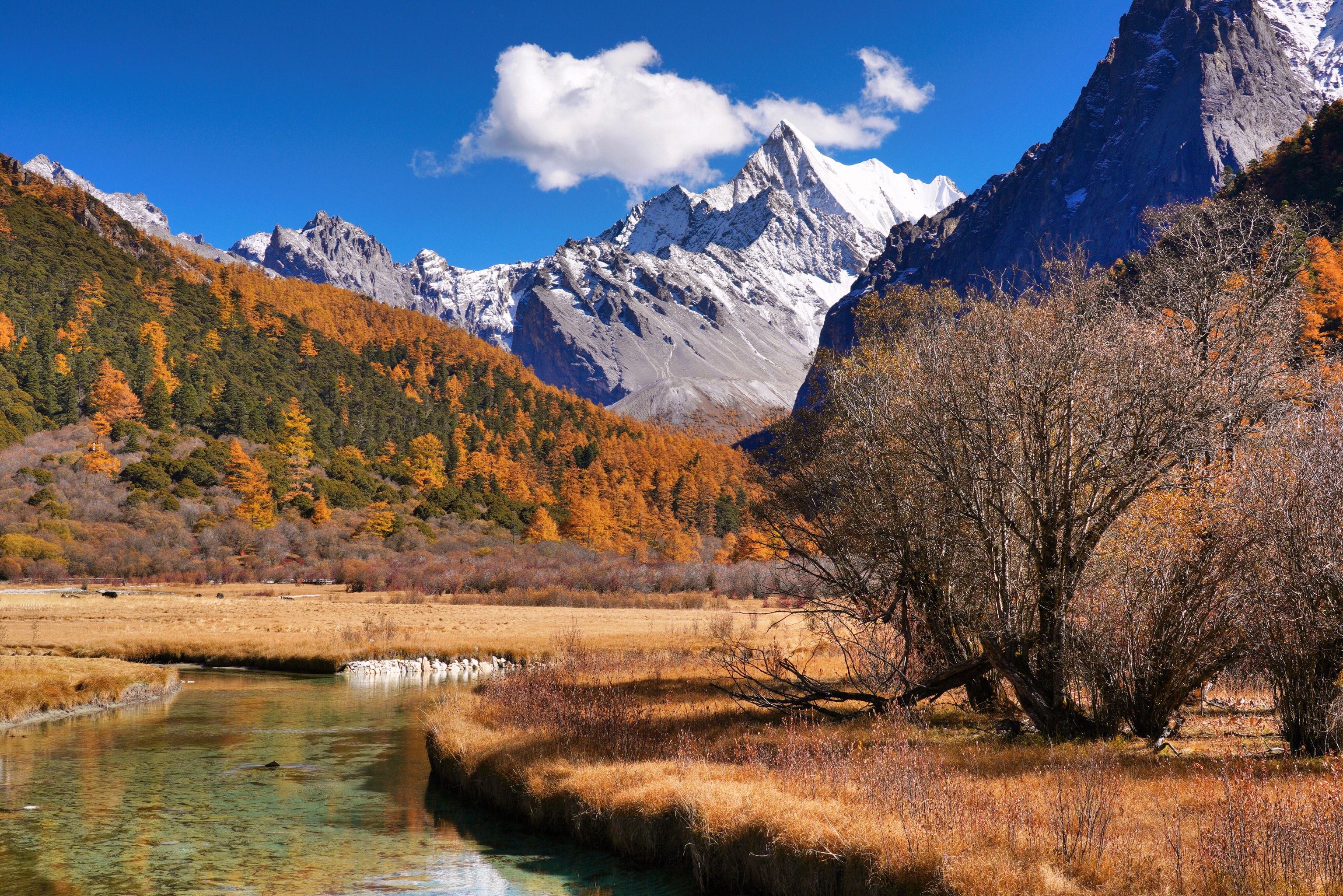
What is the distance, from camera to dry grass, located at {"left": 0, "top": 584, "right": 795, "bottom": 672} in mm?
40438

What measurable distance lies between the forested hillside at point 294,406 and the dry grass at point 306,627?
36.4 meters

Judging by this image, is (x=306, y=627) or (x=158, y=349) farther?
(x=158, y=349)

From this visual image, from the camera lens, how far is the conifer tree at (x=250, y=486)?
94.4 m

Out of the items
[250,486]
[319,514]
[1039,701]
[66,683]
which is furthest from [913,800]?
[250,486]

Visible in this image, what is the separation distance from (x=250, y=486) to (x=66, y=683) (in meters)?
76.2

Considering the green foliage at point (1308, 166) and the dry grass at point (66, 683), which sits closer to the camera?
the dry grass at point (66, 683)

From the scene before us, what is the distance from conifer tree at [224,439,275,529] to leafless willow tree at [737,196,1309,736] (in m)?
87.6

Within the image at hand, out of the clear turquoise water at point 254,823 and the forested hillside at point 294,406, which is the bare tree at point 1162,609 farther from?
the forested hillside at point 294,406

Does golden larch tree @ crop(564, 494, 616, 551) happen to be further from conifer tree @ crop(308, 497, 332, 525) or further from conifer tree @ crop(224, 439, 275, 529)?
conifer tree @ crop(224, 439, 275, 529)

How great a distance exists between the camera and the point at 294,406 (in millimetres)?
126062

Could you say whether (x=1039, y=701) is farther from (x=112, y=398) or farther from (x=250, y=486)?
(x=112, y=398)

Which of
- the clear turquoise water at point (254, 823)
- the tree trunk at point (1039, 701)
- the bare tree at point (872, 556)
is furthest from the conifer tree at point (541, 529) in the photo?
the tree trunk at point (1039, 701)

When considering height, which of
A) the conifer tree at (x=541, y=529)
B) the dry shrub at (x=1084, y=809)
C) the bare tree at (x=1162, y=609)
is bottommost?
the dry shrub at (x=1084, y=809)

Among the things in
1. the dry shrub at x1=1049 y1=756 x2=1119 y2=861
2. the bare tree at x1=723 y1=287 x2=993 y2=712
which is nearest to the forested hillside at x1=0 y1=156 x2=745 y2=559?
the bare tree at x1=723 y1=287 x2=993 y2=712
